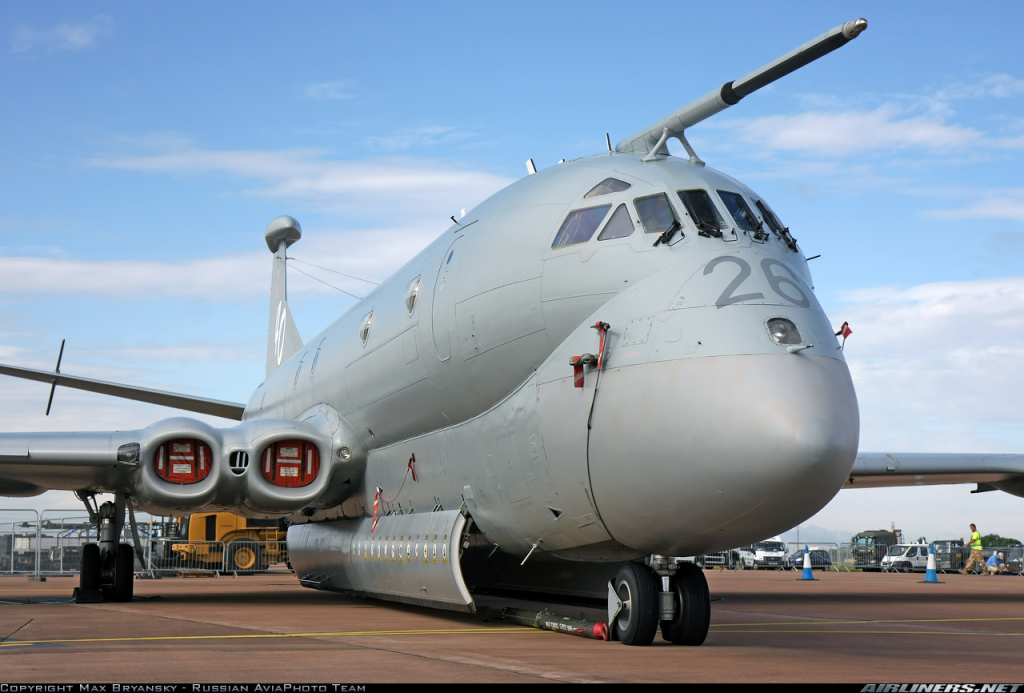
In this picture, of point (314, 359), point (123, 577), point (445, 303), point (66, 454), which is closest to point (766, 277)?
point (445, 303)

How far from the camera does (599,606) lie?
9.13 metres

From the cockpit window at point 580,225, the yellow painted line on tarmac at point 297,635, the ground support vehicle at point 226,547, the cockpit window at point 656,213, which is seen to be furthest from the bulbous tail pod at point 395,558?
the ground support vehicle at point 226,547

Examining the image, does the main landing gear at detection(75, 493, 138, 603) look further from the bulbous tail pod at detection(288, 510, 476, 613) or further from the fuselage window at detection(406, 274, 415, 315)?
the fuselage window at detection(406, 274, 415, 315)

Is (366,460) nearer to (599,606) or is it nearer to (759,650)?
(599,606)

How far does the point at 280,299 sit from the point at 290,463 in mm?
10580

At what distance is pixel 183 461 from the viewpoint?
12.3 metres

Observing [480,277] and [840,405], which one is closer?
[840,405]

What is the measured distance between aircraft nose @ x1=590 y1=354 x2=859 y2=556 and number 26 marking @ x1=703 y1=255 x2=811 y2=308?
1.75 feet

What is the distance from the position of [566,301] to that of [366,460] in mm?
5225

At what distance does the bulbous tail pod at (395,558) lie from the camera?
9133mm

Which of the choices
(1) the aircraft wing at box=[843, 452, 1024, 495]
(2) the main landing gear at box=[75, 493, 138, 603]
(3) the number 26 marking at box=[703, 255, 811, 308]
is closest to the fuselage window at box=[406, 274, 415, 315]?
(3) the number 26 marking at box=[703, 255, 811, 308]

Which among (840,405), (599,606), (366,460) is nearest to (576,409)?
(840,405)

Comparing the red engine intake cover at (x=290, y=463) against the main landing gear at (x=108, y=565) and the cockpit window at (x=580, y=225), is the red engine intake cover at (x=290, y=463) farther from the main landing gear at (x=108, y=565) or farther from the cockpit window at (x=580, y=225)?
the cockpit window at (x=580, y=225)

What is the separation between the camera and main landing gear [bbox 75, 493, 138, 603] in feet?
45.1
